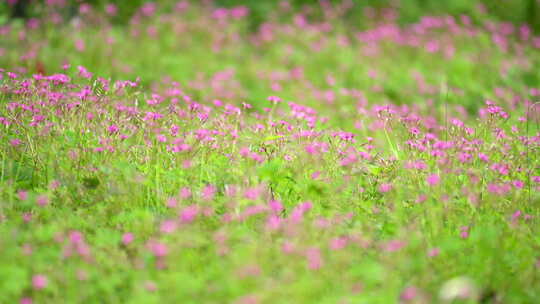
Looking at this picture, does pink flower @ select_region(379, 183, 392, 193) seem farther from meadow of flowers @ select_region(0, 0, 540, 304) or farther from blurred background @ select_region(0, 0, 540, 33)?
blurred background @ select_region(0, 0, 540, 33)

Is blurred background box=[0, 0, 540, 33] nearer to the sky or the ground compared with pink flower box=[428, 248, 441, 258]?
nearer to the ground

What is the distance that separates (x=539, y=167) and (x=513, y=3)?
7.80 meters

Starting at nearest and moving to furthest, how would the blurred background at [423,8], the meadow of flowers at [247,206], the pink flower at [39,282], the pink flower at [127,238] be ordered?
1. the pink flower at [39,282]
2. the meadow of flowers at [247,206]
3. the pink flower at [127,238]
4. the blurred background at [423,8]

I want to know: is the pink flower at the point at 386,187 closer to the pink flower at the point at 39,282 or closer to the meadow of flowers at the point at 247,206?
the meadow of flowers at the point at 247,206

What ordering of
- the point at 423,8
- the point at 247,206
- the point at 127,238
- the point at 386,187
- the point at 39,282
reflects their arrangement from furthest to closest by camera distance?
the point at 423,8, the point at 386,187, the point at 247,206, the point at 127,238, the point at 39,282

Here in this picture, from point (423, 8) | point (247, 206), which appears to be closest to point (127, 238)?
point (247, 206)

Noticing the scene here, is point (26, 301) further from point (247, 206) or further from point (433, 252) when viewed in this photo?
point (433, 252)

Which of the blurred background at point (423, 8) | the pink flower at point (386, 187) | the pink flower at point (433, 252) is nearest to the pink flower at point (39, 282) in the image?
the pink flower at point (433, 252)

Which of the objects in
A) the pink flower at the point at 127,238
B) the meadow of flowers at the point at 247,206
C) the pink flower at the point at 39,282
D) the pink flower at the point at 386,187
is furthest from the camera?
the pink flower at the point at 386,187

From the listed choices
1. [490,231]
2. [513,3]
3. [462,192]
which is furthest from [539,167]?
[513,3]

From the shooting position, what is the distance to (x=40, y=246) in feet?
7.73

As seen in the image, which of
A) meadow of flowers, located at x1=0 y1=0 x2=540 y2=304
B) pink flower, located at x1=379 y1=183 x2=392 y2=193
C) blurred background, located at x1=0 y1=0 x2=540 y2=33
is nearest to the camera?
meadow of flowers, located at x1=0 y1=0 x2=540 y2=304

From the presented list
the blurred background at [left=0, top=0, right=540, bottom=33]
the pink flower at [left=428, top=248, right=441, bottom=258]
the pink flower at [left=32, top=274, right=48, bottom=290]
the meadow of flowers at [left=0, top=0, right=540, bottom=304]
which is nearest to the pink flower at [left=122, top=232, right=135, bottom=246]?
the meadow of flowers at [left=0, top=0, right=540, bottom=304]

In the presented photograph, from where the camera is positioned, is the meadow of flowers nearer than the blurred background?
Yes
